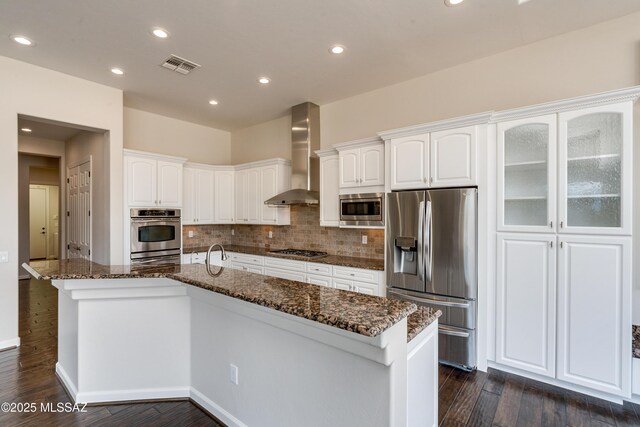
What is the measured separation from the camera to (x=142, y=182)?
4.46 meters

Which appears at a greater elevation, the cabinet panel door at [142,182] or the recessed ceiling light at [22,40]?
the recessed ceiling light at [22,40]

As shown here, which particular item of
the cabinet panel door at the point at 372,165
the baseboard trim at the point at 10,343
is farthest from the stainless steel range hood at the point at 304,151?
the baseboard trim at the point at 10,343

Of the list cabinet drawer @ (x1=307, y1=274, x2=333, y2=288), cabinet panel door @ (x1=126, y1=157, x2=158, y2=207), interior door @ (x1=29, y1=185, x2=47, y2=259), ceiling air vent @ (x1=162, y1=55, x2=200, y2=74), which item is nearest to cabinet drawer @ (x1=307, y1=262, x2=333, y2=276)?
cabinet drawer @ (x1=307, y1=274, x2=333, y2=288)

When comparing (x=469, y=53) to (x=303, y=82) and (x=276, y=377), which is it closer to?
(x=303, y=82)

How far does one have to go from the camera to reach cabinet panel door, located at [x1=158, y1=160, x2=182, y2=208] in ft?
15.5

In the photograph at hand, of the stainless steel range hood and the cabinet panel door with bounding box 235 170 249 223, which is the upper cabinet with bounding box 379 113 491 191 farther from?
the cabinet panel door with bounding box 235 170 249 223

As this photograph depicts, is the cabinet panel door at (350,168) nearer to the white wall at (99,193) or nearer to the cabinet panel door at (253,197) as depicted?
the cabinet panel door at (253,197)

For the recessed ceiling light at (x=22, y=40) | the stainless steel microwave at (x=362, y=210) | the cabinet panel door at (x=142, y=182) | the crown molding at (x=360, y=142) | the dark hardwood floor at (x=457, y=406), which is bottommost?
the dark hardwood floor at (x=457, y=406)

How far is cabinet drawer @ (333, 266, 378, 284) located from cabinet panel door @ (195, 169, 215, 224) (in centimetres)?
277

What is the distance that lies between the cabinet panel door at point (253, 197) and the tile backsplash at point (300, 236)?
371mm

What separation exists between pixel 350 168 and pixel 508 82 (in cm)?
192

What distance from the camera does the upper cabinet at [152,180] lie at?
14.2ft

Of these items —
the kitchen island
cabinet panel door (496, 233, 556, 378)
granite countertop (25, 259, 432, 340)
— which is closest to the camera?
granite countertop (25, 259, 432, 340)

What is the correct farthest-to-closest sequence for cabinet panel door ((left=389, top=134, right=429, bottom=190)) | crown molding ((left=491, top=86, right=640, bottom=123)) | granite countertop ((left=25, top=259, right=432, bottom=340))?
cabinet panel door ((left=389, top=134, right=429, bottom=190)) < crown molding ((left=491, top=86, right=640, bottom=123)) < granite countertop ((left=25, top=259, right=432, bottom=340))
